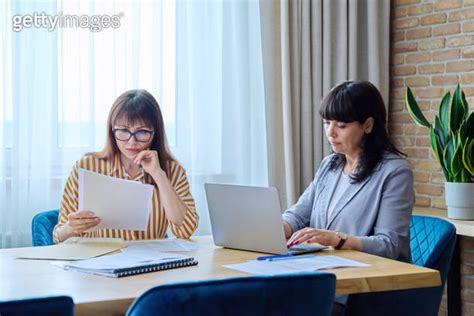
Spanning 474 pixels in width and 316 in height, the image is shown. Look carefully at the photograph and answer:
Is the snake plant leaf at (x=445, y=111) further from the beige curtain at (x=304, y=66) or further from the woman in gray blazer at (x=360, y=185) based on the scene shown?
the woman in gray blazer at (x=360, y=185)

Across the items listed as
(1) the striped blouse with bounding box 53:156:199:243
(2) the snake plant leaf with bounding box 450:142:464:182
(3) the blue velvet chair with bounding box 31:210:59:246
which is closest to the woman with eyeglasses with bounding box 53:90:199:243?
(1) the striped blouse with bounding box 53:156:199:243

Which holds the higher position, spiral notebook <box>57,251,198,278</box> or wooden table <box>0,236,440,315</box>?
spiral notebook <box>57,251,198,278</box>

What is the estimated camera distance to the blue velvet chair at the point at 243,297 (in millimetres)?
1320

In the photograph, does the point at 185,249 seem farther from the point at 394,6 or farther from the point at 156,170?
the point at 394,6

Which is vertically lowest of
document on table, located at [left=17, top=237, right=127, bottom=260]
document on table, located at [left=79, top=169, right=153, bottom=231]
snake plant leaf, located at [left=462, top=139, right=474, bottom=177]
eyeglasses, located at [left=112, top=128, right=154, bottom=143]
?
document on table, located at [left=17, top=237, right=127, bottom=260]

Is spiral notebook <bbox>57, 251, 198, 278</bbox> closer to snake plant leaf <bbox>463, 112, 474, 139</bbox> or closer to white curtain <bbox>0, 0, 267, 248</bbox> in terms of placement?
white curtain <bbox>0, 0, 267, 248</bbox>

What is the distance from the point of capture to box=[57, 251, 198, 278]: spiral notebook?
1.87m

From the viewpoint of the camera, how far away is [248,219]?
89.1 inches

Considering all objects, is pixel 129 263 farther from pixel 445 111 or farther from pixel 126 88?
pixel 445 111

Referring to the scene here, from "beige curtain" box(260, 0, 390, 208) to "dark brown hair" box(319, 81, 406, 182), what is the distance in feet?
4.37

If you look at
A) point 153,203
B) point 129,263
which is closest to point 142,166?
point 153,203

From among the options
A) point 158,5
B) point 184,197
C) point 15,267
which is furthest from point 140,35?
point 15,267

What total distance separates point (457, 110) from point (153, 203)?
59.7 inches

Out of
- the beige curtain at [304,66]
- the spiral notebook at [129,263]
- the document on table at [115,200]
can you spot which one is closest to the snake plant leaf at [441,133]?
the beige curtain at [304,66]
